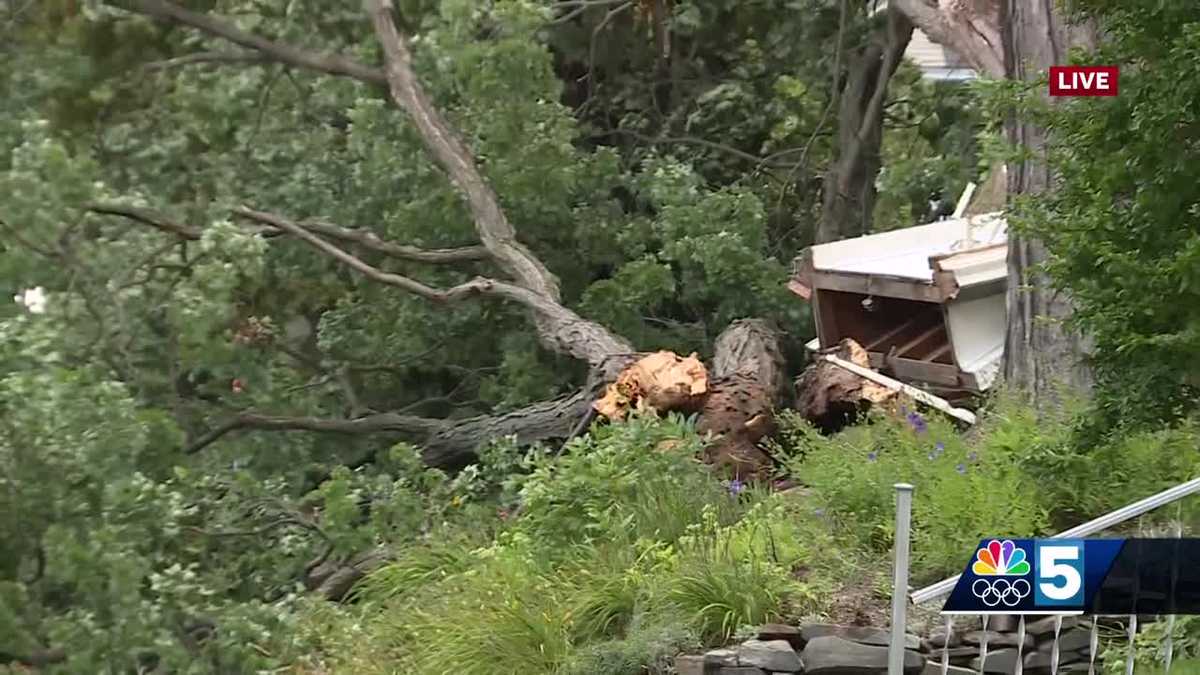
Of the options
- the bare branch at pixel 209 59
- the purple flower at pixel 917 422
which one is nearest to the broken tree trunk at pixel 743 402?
the purple flower at pixel 917 422

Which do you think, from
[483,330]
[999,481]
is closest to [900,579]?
[999,481]

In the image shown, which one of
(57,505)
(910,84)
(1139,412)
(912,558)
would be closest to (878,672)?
(912,558)

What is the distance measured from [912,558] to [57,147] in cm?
494

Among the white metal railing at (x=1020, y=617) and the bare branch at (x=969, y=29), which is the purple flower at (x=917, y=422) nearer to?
the white metal railing at (x=1020, y=617)

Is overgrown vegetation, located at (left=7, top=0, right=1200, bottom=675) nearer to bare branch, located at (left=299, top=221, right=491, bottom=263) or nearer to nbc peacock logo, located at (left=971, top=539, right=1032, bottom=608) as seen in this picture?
bare branch, located at (left=299, top=221, right=491, bottom=263)

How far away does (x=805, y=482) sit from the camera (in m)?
5.99

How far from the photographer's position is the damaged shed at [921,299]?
7.69 meters

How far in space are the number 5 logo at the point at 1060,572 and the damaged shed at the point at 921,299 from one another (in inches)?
162

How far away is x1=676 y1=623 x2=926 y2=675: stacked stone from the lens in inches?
181

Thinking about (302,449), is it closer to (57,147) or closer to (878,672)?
(57,147)

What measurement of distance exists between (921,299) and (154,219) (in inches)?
182

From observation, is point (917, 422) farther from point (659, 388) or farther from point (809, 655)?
point (809, 655)

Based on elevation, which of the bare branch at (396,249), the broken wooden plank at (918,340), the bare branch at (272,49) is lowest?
the broken wooden plank at (918,340)

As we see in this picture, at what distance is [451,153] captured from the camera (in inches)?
374
